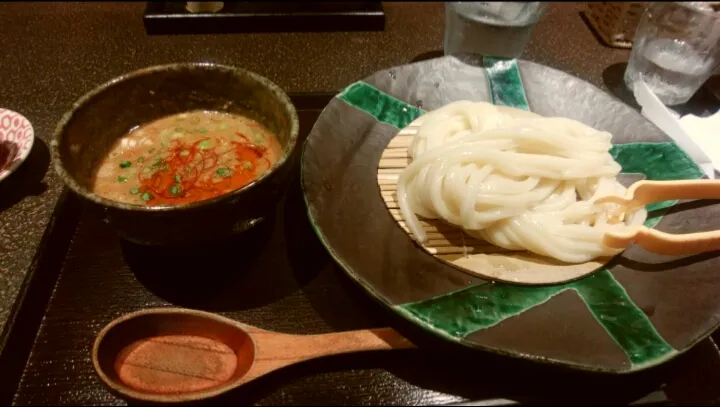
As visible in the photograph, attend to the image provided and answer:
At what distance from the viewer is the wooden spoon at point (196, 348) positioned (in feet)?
3.88

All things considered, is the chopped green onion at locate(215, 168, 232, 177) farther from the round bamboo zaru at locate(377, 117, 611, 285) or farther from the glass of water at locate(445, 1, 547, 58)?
the glass of water at locate(445, 1, 547, 58)

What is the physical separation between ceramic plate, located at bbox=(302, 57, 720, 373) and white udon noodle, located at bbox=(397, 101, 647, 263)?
0.10 metres

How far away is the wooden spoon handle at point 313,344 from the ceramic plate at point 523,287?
0.32 ft

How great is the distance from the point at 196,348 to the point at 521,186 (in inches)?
40.7

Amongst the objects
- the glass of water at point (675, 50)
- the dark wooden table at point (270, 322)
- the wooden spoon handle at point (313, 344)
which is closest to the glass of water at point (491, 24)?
the glass of water at point (675, 50)

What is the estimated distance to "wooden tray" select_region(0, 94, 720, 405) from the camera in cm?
121

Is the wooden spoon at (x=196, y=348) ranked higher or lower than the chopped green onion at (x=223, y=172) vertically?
lower

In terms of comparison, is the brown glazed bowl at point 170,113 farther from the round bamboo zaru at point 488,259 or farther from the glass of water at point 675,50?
the glass of water at point 675,50

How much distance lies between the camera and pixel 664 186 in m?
1.51

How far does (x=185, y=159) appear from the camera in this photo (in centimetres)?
160

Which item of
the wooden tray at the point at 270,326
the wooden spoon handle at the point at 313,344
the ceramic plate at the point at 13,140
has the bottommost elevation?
the wooden tray at the point at 270,326

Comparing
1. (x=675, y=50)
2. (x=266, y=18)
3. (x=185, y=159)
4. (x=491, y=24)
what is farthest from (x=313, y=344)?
(x=675, y=50)

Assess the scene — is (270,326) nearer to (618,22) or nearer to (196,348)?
(196,348)

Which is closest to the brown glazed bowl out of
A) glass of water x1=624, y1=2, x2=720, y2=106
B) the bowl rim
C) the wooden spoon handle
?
the bowl rim
